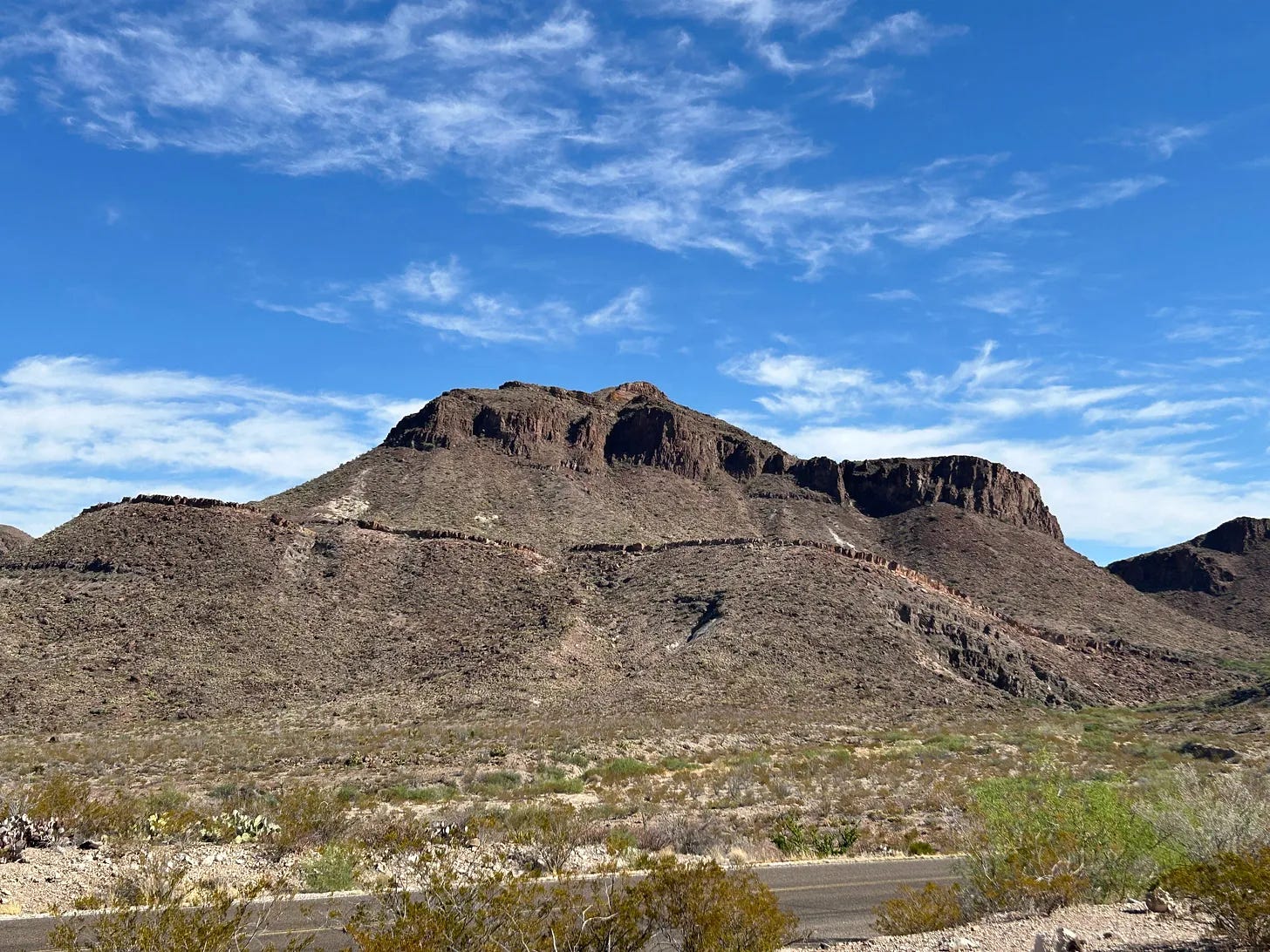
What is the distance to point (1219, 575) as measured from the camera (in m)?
109

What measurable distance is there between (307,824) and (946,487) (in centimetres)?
10406

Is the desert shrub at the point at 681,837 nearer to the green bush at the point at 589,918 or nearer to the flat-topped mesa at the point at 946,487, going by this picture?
the green bush at the point at 589,918

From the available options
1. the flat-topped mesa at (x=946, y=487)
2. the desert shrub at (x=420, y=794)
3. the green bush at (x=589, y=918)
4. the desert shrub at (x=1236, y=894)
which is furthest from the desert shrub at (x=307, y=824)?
the flat-topped mesa at (x=946, y=487)

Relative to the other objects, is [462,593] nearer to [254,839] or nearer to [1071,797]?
[254,839]

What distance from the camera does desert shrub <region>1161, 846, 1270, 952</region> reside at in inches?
306

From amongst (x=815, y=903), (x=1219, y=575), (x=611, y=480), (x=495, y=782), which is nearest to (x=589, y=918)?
(x=815, y=903)

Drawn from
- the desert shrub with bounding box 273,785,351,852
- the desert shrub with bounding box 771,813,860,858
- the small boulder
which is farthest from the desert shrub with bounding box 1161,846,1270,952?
the desert shrub with bounding box 273,785,351,852

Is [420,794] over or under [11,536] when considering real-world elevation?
under

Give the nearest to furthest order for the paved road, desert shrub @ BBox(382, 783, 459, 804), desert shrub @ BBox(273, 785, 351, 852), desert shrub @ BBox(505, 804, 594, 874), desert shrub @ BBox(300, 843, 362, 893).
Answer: the paved road
desert shrub @ BBox(300, 843, 362, 893)
desert shrub @ BBox(505, 804, 594, 874)
desert shrub @ BBox(273, 785, 351, 852)
desert shrub @ BBox(382, 783, 459, 804)

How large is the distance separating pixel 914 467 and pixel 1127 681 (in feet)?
171

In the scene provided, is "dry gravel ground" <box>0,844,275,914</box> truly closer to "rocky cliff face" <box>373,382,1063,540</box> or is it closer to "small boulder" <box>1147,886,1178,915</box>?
"small boulder" <box>1147,886,1178,915</box>

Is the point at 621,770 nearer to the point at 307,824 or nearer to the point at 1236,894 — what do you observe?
the point at 307,824

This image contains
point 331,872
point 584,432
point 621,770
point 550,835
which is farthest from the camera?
point 584,432

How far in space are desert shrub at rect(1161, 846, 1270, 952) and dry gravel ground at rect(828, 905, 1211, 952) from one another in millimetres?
449
